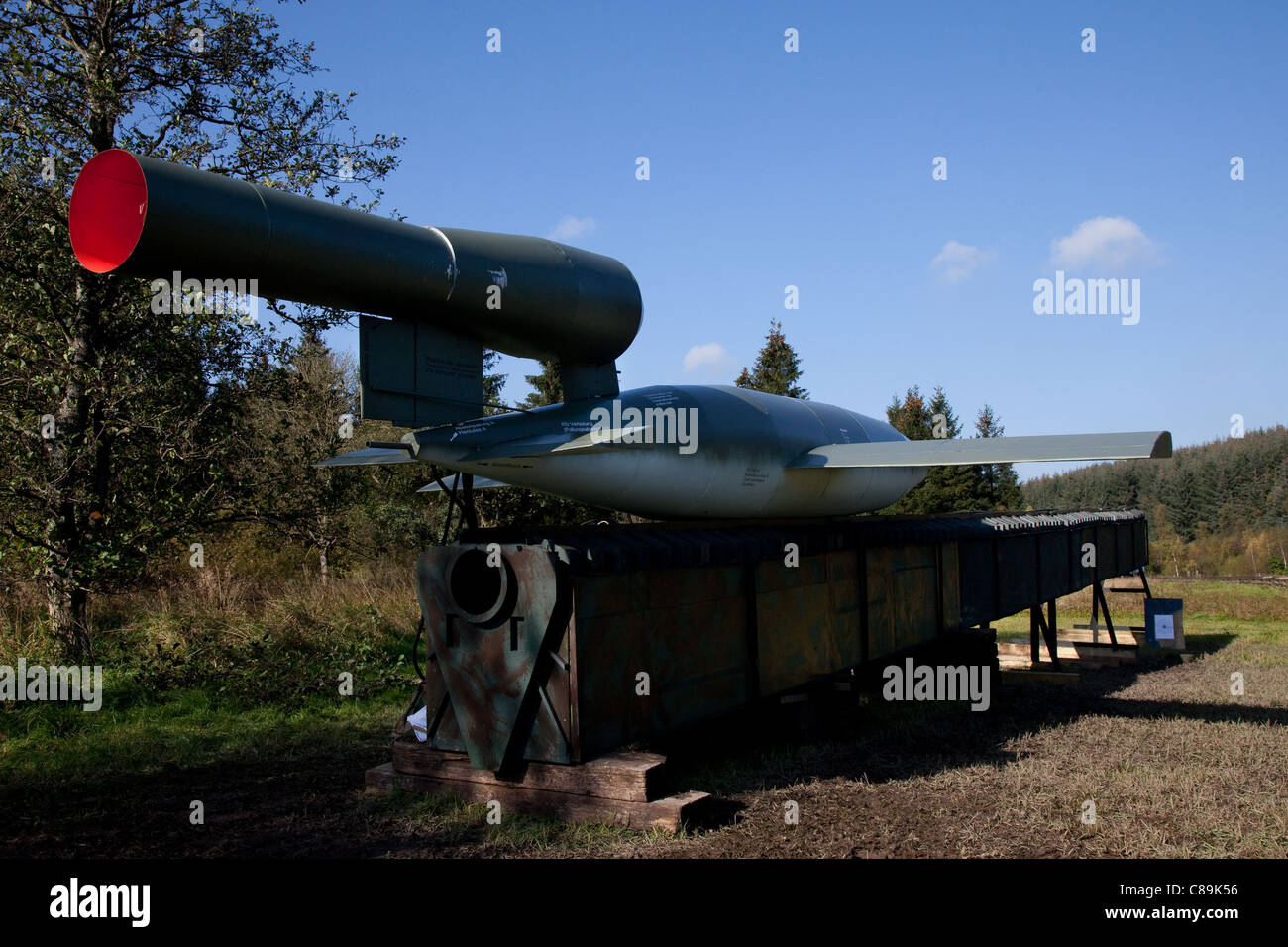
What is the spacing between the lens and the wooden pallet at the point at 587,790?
5418 millimetres

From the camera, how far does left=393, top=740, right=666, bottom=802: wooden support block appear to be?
17.9 ft

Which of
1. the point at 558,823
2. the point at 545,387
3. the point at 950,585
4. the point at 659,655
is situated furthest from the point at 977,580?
the point at 545,387

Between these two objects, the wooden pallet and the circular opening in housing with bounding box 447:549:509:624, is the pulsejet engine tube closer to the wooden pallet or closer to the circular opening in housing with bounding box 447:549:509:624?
the circular opening in housing with bounding box 447:549:509:624

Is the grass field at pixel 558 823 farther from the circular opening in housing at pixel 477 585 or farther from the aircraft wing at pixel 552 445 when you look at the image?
the aircraft wing at pixel 552 445

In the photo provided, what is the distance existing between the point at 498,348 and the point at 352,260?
4.25 feet

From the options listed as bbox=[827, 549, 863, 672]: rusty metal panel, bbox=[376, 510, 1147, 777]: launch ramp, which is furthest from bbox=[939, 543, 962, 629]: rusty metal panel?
bbox=[827, 549, 863, 672]: rusty metal panel

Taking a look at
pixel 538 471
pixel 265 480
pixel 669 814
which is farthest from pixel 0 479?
pixel 669 814

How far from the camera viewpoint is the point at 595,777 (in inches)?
219

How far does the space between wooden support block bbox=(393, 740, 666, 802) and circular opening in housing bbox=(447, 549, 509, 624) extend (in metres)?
1.02

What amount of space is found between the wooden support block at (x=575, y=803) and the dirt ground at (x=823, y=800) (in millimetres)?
85

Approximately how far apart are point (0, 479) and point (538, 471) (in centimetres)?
658

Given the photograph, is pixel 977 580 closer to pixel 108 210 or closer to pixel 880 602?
pixel 880 602

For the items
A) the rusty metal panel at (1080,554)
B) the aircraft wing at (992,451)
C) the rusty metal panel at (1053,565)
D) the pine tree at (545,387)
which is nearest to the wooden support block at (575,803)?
the aircraft wing at (992,451)
